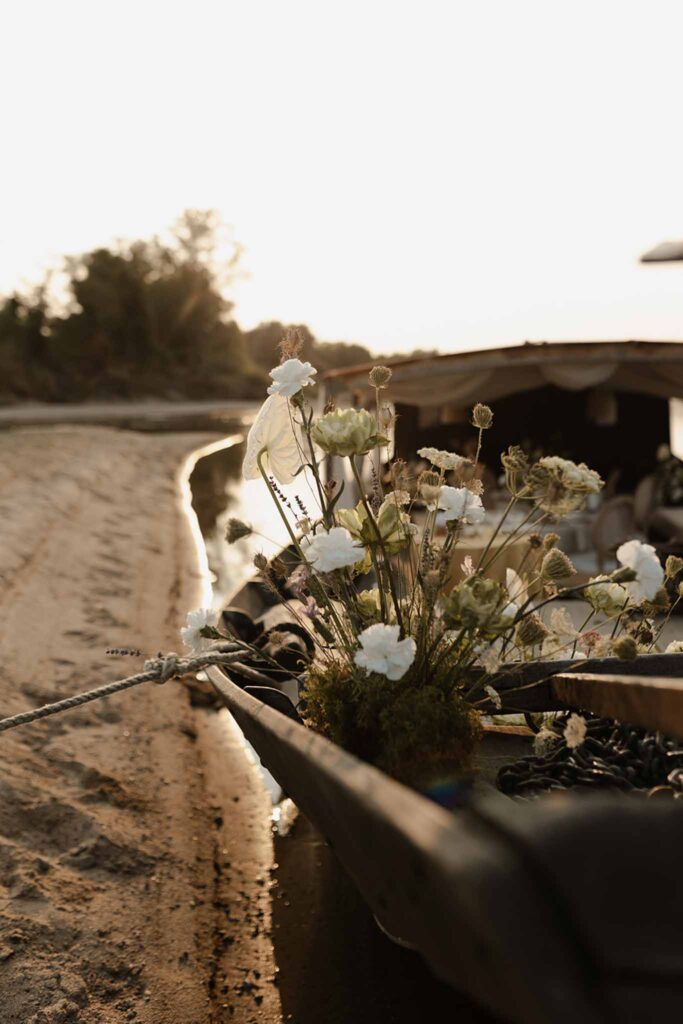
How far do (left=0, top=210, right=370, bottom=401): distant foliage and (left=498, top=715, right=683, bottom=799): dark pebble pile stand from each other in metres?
58.2

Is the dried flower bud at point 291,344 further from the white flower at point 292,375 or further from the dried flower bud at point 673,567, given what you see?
the dried flower bud at point 673,567

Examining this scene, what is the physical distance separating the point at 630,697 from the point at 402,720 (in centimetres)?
66

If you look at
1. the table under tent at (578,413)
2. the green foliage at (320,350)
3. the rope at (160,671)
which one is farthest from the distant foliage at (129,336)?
the rope at (160,671)

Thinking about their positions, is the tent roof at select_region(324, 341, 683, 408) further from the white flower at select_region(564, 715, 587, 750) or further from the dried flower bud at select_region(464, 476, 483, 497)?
the white flower at select_region(564, 715, 587, 750)

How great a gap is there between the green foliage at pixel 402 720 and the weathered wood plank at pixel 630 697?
406 mm

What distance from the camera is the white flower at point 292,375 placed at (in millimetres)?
2895

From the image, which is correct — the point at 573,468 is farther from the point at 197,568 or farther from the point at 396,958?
the point at 197,568

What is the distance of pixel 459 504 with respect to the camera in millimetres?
3047

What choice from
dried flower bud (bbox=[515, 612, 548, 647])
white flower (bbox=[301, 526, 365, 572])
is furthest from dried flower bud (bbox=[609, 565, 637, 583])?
white flower (bbox=[301, 526, 365, 572])

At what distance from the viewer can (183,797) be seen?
5.76 metres

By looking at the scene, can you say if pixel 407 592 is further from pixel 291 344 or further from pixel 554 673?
pixel 291 344

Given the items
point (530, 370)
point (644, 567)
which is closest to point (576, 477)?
point (644, 567)

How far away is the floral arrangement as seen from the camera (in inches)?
109

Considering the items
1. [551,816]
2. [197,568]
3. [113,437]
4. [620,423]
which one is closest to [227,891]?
[551,816]
